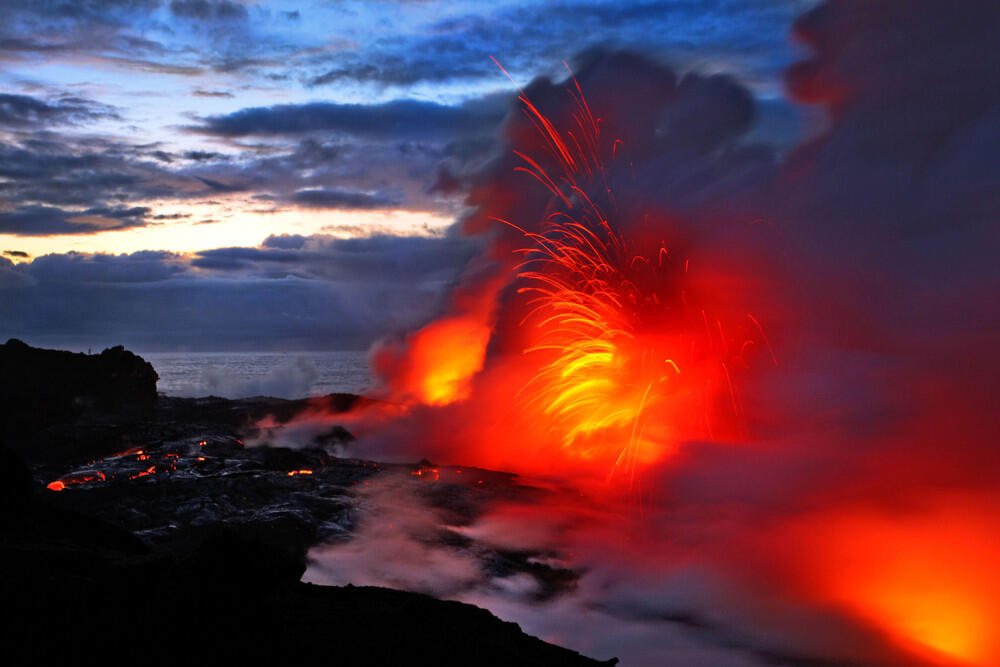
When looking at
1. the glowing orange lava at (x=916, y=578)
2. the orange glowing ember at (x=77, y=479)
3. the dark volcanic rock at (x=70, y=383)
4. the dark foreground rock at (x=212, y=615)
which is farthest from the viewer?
the dark volcanic rock at (x=70, y=383)

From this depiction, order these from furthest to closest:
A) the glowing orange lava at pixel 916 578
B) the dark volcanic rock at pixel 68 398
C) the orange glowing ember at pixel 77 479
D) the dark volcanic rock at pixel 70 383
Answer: the dark volcanic rock at pixel 70 383, the dark volcanic rock at pixel 68 398, the orange glowing ember at pixel 77 479, the glowing orange lava at pixel 916 578

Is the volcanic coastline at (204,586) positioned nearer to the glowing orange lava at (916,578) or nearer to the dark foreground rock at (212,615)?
the dark foreground rock at (212,615)

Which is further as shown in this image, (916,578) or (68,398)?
(68,398)

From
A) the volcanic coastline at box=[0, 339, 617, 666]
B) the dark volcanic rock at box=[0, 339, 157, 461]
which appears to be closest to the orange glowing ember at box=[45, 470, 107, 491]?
the volcanic coastline at box=[0, 339, 617, 666]

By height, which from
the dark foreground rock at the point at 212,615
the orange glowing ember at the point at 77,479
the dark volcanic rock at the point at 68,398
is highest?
the dark volcanic rock at the point at 68,398

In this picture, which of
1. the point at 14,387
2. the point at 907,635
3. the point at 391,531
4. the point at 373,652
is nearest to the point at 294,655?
the point at 373,652

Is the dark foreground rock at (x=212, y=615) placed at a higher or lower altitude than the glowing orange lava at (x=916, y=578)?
lower

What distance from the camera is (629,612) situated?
19.5m

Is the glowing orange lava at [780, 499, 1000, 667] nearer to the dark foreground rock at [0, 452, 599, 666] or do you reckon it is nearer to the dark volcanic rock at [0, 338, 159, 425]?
the dark foreground rock at [0, 452, 599, 666]

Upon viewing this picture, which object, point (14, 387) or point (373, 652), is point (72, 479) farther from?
point (373, 652)

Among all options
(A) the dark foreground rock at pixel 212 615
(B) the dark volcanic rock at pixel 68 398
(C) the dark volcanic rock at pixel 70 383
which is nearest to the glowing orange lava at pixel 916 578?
(A) the dark foreground rock at pixel 212 615

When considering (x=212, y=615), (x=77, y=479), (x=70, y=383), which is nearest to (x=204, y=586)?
(x=212, y=615)

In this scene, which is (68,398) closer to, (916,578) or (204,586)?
(204,586)

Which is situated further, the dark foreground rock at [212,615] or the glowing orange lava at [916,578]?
the glowing orange lava at [916,578]
